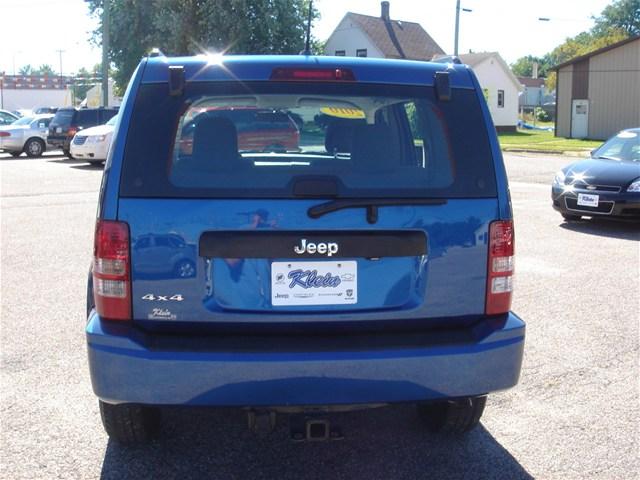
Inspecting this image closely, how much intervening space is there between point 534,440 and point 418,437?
0.59 meters

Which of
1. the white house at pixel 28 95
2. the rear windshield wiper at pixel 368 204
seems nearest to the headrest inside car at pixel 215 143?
the rear windshield wiper at pixel 368 204

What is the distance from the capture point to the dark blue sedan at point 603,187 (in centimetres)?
1058

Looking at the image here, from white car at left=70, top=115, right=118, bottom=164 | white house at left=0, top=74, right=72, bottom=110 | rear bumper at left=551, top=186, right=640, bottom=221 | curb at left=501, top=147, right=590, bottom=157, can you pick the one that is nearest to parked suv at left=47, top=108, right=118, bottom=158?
white car at left=70, top=115, right=118, bottom=164

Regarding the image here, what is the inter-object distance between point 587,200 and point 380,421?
7532 mm

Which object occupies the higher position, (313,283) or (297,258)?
(297,258)

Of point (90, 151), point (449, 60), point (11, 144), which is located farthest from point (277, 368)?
point (11, 144)

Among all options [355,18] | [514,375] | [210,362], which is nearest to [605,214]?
[514,375]

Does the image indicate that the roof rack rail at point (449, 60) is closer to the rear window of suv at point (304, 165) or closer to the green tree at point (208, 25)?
the rear window of suv at point (304, 165)

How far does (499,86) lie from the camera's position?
182ft

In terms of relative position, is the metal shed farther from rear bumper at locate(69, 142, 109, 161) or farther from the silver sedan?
rear bumper at locate(69, 142, 109, 161)

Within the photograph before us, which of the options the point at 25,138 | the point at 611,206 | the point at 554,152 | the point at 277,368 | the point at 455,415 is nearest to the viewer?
the point at 277,368

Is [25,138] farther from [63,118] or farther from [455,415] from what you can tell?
[455,415]

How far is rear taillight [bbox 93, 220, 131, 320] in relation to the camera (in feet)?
10.2

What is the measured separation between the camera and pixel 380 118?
3.69m
